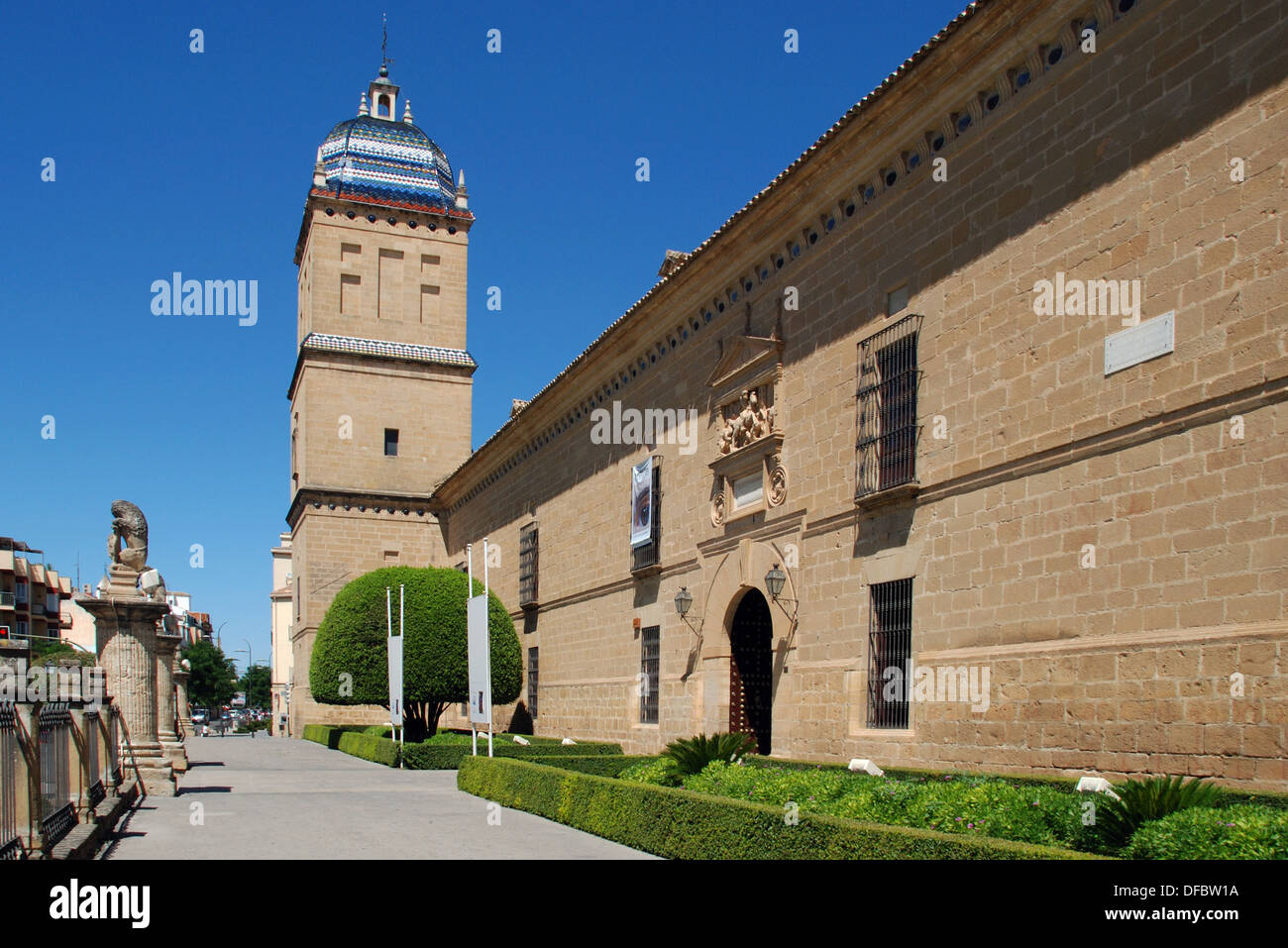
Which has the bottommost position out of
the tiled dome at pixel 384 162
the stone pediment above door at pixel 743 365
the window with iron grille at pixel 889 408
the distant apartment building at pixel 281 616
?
the distant apartment building at pixel 281 616

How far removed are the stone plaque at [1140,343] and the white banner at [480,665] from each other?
9.12 m

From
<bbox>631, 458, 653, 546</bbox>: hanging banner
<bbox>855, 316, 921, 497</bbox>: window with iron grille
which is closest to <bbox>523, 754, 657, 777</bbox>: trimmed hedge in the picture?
<bbox>631, 458, 653, 546</bbox>: hanging banner

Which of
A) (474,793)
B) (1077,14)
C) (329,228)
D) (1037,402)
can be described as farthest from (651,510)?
(329,228)

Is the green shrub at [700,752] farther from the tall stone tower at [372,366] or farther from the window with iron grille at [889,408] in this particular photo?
the tall stone tower at [372,366]

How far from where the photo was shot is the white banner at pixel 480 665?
1697cm

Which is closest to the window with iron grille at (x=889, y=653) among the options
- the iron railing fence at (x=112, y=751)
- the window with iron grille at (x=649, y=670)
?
the window with iron grille at (x=649, y=670)

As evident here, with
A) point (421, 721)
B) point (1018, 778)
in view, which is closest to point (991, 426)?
point (1018, 778)

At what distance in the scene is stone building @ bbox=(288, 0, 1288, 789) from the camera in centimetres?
926

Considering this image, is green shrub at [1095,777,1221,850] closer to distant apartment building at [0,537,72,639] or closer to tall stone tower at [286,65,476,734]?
tall stone tower at [286,65,476,734]

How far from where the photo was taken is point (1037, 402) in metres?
11.5

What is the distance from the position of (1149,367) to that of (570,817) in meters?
7.20

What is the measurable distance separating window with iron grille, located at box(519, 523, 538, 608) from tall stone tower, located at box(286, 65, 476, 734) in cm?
1269

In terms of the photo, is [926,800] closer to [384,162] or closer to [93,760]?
[93,760]

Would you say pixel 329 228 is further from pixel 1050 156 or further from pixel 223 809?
pixel 1050 156
